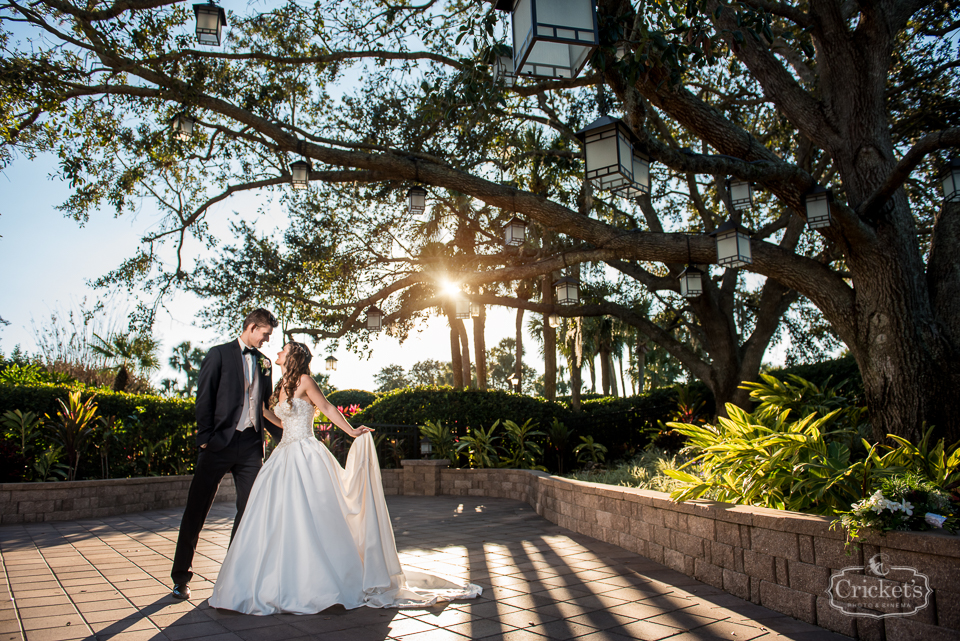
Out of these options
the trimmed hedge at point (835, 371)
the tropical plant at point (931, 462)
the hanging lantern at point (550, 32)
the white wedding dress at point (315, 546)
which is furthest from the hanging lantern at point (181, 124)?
the trimmed hedge at point (835, 371)

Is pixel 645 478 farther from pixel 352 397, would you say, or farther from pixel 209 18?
pixel 352 397

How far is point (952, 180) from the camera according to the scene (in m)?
6.89

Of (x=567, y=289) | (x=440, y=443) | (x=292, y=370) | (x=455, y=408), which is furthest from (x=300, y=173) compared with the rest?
(x=455, y=408)

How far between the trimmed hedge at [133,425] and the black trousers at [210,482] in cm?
625

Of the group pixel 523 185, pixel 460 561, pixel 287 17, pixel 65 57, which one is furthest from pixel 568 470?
pixel 65 57

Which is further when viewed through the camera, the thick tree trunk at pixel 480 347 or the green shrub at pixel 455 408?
the thick tree trunk at pixel 480 347

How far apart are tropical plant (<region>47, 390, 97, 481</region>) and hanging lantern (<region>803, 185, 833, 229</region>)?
32.9ft

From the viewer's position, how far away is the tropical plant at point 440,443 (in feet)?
38.8

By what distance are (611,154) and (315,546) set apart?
4.11m

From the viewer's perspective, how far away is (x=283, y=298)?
42.7 feet

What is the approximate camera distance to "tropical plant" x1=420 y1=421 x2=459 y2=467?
11812 mm

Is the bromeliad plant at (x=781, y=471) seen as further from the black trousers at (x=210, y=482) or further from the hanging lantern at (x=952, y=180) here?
the hanging lantern at (x=952, y=180)

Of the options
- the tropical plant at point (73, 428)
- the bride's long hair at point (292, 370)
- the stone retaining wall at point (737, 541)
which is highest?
the bride's long hair at point (292, 370)

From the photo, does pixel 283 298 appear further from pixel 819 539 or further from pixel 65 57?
pixel 819 539
